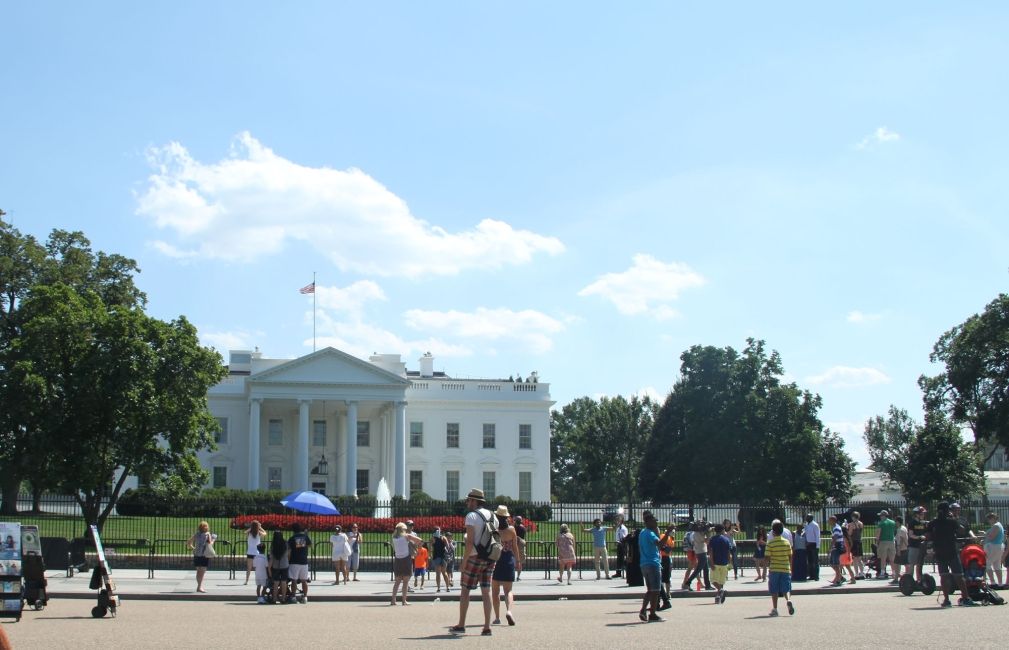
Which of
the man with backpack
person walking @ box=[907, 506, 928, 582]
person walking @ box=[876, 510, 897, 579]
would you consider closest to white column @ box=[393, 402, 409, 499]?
person walking @ box=[876, 510, 897, 579]

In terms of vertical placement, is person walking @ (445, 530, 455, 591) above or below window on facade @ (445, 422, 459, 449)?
below

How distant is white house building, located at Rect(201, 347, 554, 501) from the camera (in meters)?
66.4

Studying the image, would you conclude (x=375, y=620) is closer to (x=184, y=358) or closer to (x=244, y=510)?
(x=184, y=358)

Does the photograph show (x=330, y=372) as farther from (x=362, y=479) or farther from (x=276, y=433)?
(x=362, y=479)

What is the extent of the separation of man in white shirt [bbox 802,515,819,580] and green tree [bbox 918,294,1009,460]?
3800 centimetres

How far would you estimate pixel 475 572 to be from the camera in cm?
1389

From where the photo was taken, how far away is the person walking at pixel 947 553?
17.6m

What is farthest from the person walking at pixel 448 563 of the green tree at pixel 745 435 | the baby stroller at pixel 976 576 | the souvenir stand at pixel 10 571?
the green tree at pixel 745 435

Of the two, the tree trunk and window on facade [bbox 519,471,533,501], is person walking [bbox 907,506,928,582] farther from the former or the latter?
window on facade [bbox 519,471,533,501]

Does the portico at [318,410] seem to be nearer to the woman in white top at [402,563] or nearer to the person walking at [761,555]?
the person walking at [761,555]

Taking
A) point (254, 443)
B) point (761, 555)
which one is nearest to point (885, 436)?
point (254, 443)

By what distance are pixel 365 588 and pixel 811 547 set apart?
10465 mm

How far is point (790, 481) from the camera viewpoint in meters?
51.3

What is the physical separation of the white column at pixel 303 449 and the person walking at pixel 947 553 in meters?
51.1
